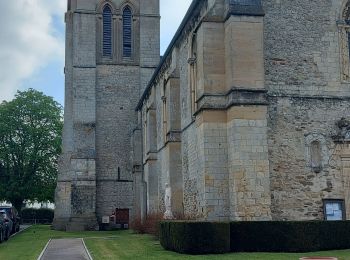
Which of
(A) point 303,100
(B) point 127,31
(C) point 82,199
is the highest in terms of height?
(B) point 127,31

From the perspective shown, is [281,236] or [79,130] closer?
[281,236]

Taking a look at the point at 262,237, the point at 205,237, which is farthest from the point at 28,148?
the point at 262,237

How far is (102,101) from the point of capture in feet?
133

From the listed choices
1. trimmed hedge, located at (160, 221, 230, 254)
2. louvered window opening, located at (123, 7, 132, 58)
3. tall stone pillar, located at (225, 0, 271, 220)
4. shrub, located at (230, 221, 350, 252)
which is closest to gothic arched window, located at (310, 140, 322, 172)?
tall stone pillar, located at (225, 0, 271, 220)

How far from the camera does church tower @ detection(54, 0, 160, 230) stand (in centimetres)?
3912

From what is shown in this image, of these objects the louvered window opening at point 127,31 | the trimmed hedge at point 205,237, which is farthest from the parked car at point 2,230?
the louvered window opening at point 127,31

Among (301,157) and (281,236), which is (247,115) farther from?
(281,236)

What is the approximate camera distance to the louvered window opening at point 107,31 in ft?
137

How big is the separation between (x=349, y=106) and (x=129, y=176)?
2233 centimetres

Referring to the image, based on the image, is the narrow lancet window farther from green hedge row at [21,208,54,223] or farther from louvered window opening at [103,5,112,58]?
green hedge row at [21,208,54,223]

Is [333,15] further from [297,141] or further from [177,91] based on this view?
[177,91]

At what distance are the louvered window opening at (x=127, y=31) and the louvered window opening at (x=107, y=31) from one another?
1121mm

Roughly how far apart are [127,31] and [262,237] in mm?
28221

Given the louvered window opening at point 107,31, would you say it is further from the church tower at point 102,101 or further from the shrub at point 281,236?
the shrub at point 281,236
